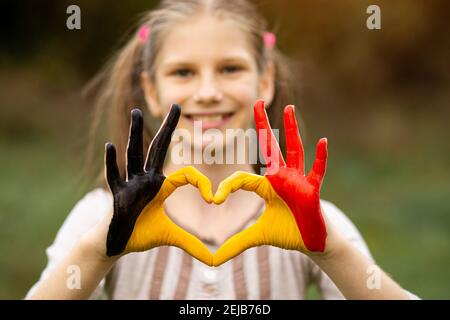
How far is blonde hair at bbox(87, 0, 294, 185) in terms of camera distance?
1.52 meters

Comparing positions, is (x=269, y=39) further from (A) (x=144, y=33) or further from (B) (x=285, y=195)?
(B) (x=285, y=195)

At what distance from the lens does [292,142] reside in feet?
3.56

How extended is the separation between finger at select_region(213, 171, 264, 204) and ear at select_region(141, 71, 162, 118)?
486 millimetres

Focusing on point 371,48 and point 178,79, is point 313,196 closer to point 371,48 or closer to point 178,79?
point 178,79

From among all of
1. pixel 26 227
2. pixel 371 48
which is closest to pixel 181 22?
pixel 26 227

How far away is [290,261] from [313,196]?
402mm

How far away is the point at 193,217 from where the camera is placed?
1.45 m

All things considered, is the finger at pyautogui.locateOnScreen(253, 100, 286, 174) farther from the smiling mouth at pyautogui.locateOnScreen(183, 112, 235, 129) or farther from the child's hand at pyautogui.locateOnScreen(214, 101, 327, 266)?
the smiling mouth at pyautogui.locateOnScreen(183, 112, 235, 129)

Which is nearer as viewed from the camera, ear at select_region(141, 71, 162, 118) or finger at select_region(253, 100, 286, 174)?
finger at select_region(253, 100, 286, 174)

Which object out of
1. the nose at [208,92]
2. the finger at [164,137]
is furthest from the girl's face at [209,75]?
the finger at [164,137]

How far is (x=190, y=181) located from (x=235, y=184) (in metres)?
0.07

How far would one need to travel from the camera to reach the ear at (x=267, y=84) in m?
1.54

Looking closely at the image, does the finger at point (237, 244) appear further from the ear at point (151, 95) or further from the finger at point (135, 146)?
the ear at point (151, 95)

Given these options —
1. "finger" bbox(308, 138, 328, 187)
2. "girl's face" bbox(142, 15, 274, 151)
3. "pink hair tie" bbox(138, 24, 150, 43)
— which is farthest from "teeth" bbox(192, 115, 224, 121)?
"finger" bbox(308, 138, 328, 187)
